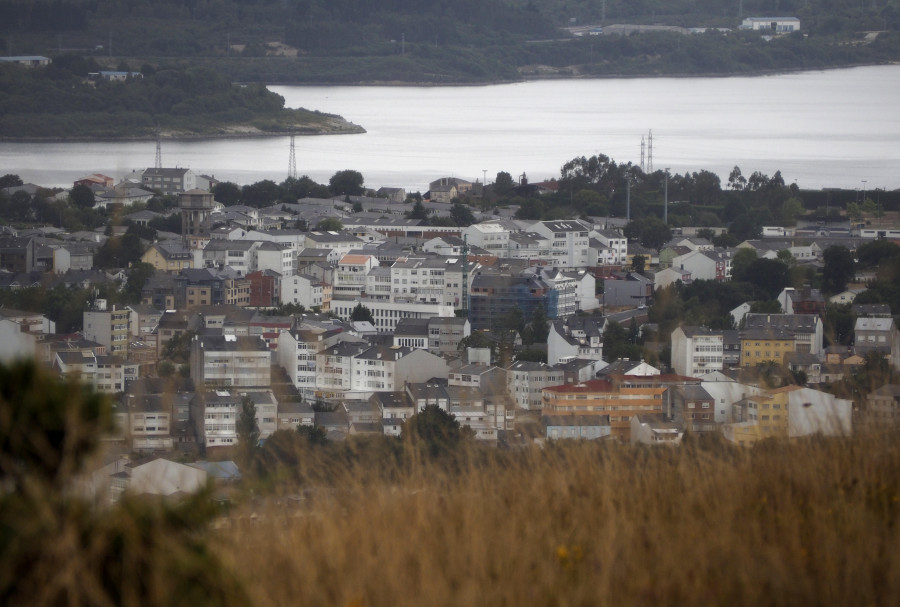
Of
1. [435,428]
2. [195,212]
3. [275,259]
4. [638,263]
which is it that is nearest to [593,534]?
[435,428]

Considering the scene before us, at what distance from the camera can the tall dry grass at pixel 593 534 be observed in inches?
38.5

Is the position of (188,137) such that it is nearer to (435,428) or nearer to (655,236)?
(655,236)

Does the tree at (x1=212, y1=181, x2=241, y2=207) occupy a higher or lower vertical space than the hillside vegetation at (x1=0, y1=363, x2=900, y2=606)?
lower

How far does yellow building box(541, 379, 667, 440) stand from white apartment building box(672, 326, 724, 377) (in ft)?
3.16

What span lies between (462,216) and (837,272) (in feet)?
11.7

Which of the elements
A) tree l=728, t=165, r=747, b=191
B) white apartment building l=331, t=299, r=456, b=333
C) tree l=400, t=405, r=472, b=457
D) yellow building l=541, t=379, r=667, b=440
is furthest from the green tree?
tree l=728, t=165, r=747, b=191

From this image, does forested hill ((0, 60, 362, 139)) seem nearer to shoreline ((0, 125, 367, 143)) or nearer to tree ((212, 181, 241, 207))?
shoreline ((0, 125, 367, 143))

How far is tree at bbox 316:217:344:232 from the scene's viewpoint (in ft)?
36.6

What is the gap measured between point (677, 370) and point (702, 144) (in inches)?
638

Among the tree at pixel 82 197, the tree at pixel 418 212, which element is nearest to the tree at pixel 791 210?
the tree at pixel 418 212

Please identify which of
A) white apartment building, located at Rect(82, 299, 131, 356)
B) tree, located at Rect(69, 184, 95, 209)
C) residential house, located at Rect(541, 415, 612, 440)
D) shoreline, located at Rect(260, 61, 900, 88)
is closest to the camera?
residential house, located at Rect(541, 415, 612, 440)

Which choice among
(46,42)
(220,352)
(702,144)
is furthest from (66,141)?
(220,352)

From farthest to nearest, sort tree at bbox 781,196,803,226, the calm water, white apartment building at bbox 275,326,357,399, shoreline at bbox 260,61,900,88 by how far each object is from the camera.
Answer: shoreline at bbox 260,61,900,88 < the calm water < tree at bbox 781,196,803,226 < white apartment building at bbox 275,326,357,399

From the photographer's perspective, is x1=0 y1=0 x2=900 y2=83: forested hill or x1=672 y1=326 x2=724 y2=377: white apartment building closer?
x1=672 y1=326 x2=724 y2=377: white apartment building
